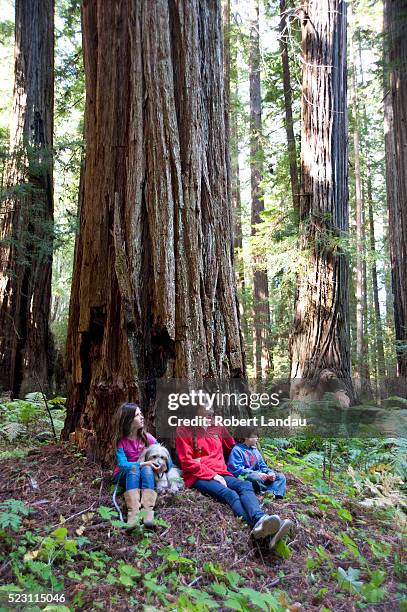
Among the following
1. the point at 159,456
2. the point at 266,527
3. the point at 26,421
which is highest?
the point at 26,421

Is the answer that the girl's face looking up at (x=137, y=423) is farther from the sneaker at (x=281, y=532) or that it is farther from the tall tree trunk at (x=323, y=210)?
the tall tree trunk at (x=323, y=210)

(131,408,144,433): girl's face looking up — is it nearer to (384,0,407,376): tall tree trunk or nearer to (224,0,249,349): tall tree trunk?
(224,0,249,349): tall tree trunk

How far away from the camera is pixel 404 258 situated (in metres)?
11.1

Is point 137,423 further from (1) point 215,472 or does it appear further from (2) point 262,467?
(2) point 262,467

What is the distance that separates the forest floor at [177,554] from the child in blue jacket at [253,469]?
0.16 meters

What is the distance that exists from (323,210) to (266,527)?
599 cm

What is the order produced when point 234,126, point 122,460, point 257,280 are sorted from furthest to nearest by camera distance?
point 234,126 → point 257,280 → point 122,460

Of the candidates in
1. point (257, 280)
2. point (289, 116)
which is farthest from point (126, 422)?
point (257, 280)

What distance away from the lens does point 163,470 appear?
4.28 meters

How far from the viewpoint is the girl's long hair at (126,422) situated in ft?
14.2

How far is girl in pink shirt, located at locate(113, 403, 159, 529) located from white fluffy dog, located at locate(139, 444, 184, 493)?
2.3 inches

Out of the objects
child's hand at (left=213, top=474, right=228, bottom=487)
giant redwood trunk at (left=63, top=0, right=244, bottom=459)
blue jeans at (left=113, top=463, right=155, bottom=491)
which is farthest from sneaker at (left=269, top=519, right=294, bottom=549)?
giant redwood trunk at (left=63, top=0, right=244, bottom=459)

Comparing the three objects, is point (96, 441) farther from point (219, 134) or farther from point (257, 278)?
point (257, 278)

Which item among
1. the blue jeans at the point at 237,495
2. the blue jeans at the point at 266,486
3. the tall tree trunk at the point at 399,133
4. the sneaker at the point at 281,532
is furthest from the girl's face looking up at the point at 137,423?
the tall tree trunk at the point at 399,133
